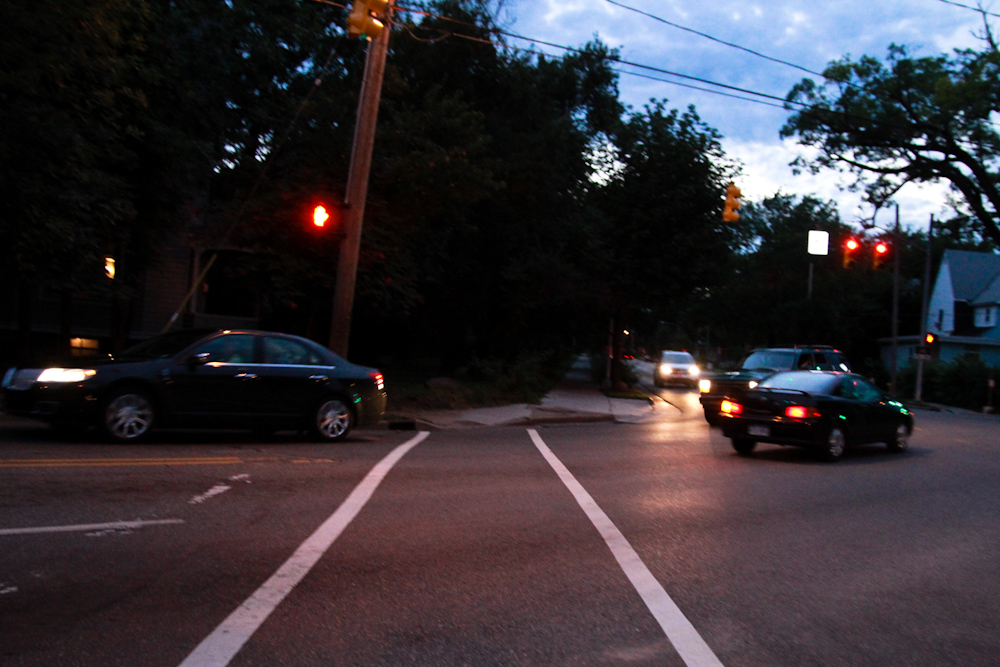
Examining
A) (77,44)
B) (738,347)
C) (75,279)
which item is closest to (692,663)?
(77,44)

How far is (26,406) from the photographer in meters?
11.1

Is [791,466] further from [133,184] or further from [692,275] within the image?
[692,275]

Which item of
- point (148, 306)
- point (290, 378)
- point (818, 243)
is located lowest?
point (290, 378)

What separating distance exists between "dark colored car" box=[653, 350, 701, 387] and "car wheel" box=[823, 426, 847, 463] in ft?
78.9

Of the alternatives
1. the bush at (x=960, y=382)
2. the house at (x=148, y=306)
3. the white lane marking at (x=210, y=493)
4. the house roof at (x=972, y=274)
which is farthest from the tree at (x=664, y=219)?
the house roof at (x=972, y=274)

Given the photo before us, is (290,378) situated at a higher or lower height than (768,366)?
lower

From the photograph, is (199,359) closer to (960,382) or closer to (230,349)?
(230,349)

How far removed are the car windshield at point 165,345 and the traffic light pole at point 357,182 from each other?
441cm

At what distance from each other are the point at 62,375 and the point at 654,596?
8.46 m

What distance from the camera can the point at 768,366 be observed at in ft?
61.7

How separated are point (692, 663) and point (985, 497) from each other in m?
7.89

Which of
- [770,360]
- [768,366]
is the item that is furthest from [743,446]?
[770,360]

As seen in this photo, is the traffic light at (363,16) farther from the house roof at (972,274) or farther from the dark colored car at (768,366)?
the house roof at (972,274)

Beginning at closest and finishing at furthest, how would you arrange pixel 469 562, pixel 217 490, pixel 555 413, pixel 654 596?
pixel 654 596, pixel 469 562, pixel 217 490, pixel 555 413
